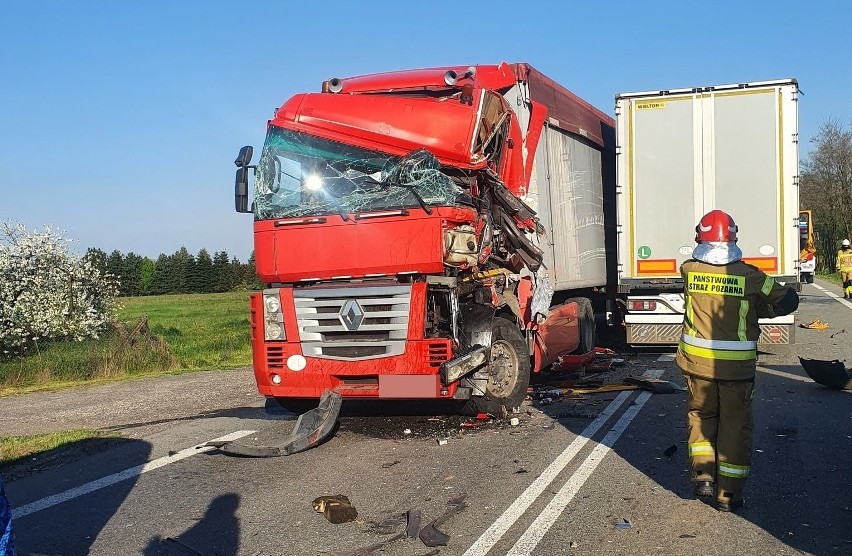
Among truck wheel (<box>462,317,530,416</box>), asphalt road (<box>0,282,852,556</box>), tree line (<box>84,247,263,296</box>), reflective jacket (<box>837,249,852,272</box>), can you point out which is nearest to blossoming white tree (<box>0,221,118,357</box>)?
asphalt road (<box>0,282,852,556</box>)

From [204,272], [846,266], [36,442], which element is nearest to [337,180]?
[36,442]

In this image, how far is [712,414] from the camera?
546 centimetres

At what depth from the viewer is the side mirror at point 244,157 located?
27.4ft

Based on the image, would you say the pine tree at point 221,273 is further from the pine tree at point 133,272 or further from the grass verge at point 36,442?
the grass verge at point 36,442

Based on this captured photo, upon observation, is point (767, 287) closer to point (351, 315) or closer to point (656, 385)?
point (351, 315)

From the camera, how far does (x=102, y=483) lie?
21.2ft

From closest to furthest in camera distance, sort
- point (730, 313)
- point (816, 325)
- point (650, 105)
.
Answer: point (730, 313) → point (650, 105) → point (816, 325)

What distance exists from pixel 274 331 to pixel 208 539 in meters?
3.19

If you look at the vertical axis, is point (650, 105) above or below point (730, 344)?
above

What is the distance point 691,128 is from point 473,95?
520 centimetres

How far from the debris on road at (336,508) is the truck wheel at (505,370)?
299 cm

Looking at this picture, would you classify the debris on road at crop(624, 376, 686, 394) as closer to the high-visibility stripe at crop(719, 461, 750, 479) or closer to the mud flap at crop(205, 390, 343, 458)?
the mud flap at crop(205, 390, 343, 458)

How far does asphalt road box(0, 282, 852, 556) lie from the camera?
15.8 feet

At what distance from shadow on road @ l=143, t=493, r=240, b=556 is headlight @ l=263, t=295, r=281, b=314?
265 cm
